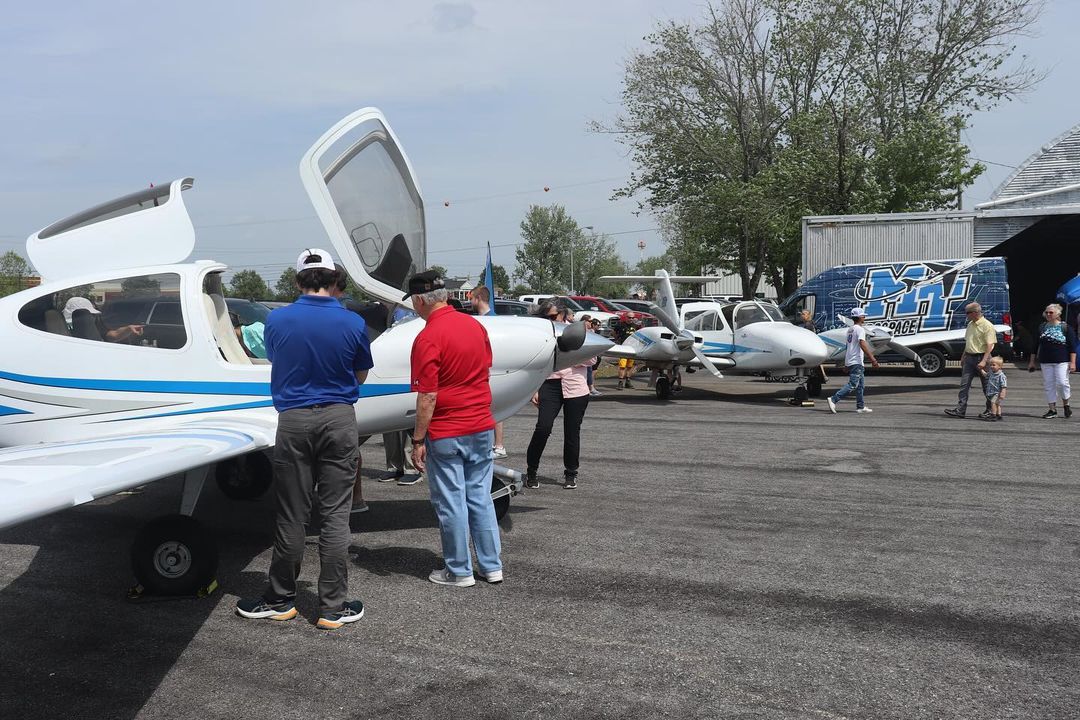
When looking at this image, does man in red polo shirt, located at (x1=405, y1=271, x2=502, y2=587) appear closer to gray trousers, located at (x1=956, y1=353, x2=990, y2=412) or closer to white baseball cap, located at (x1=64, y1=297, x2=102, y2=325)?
white baseball cap, located at (x1=64, y1=297, x2=102, y2=325)

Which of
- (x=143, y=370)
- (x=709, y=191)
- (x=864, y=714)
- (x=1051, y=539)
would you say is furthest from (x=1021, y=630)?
(x=709, y=191)

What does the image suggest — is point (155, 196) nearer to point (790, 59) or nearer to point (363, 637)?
point (363, 637)

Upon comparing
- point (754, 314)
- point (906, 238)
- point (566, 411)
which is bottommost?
point (566, 411)

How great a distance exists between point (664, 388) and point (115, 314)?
1159 cm

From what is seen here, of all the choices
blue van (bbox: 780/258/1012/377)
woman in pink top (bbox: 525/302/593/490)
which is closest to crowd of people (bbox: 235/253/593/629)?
woman in pink top (bbox: 525/302/593/490)

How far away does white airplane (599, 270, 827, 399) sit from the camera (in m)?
15.0

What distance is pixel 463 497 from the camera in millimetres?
5145

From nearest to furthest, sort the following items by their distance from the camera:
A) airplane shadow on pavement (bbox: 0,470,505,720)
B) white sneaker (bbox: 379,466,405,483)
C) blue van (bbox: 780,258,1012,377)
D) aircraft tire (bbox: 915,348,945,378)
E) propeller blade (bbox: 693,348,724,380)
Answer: airplane shadow on pavement (bbox: 0,470,505,720), white sneaker (bbox: 379,466,405,483), propeller blade (bbox: 693,348,724,380), blue van (bbox: 780,258,1012,377), aircraft tire (bbox: 915,348,945,378)

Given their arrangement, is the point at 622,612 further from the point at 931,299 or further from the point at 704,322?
the point at 931,299

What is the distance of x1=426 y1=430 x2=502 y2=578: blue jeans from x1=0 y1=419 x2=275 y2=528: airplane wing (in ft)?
3.57

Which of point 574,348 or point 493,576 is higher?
point 574,348

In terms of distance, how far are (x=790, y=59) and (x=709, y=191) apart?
17.3 feet

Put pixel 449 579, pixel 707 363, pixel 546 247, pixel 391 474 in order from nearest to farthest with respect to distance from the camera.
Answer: pixel 449 579, pixel 391 474, pixel 707 363, pixel 546 247

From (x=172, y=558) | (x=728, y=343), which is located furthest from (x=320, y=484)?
(x=728, y=343)
